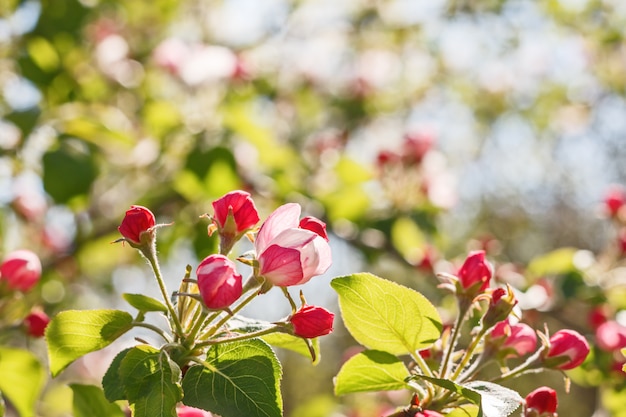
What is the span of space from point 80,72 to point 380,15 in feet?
7.20

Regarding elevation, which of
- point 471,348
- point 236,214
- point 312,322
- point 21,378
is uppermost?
point 236,214

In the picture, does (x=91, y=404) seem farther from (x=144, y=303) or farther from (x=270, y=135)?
(x=270, y=135)

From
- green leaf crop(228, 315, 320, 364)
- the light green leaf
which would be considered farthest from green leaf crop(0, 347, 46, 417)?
the light green leaf

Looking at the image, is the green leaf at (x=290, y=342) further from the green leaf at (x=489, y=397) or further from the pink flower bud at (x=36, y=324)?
the pink flower bud at (x=36, y=324)

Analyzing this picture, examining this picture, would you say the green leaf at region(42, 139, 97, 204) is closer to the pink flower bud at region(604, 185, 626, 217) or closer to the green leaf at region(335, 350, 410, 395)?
the green leaf at region(335, 350, 410, 395)

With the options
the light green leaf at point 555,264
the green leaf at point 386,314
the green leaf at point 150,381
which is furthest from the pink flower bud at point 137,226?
the light green leaf at point 555,264

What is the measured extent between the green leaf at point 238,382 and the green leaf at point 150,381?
0.04m

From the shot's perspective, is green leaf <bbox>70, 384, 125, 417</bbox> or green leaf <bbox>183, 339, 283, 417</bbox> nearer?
green leaf <bbox>183, 339, 283, 417</bbox>

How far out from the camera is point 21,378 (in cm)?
132

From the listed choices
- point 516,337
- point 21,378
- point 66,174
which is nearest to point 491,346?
point 516,337

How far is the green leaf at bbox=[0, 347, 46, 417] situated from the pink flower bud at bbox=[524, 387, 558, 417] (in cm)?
82

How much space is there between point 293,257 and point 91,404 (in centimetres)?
43

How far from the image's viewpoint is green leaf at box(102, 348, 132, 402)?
0.95 meters

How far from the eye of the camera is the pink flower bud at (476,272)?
1.06 meters
